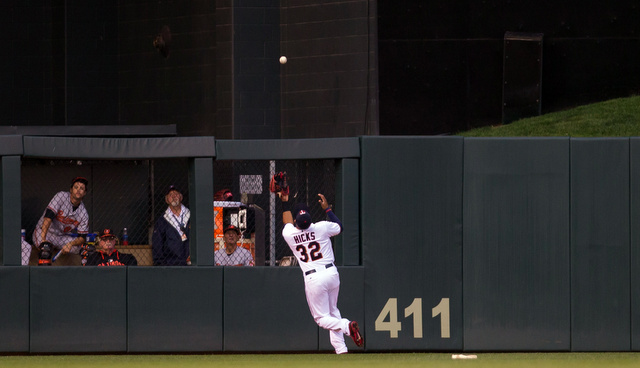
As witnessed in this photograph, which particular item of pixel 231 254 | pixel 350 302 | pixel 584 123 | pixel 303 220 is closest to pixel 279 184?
pixel 303 220

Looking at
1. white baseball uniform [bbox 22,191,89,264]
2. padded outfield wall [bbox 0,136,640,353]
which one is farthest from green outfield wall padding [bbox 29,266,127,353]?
white baseball uniform [bbox 22,191,89,264]

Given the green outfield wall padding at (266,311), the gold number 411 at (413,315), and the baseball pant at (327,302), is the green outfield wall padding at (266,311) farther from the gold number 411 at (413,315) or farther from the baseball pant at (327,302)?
the gold number 411 at (413,315)

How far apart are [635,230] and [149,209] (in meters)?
6.99

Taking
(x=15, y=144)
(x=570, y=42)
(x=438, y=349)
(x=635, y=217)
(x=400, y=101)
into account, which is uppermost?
(x=570, y=42)

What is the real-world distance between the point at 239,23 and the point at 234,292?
8.58 metres

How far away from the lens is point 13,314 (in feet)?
32.6

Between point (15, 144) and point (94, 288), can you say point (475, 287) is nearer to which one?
point (94, 288)

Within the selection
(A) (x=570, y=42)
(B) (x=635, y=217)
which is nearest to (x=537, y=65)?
(A) (x=570, y=42)

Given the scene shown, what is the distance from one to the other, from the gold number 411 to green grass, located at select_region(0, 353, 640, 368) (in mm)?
271

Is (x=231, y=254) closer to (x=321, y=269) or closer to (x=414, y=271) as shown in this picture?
(x=321, y=269)

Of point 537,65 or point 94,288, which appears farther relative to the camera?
point 537,65

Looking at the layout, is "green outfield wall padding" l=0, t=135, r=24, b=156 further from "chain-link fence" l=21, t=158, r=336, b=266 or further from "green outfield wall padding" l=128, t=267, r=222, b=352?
"green outfield wall padding" l=128, t=267, r=222, b=352

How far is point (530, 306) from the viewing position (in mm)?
10000

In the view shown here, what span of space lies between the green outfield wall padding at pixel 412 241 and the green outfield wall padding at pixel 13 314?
3.72m
